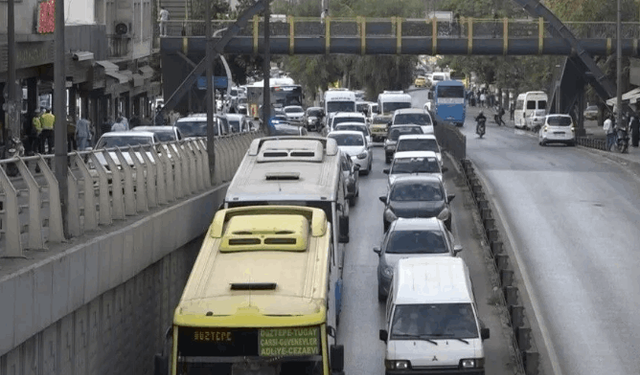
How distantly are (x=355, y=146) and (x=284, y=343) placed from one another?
35258mm

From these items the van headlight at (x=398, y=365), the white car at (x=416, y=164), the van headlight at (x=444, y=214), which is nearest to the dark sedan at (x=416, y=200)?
the van headlight at (x=444, y=214)

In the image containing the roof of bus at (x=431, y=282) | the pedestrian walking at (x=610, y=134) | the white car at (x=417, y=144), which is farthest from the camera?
the pedestrian walking at (x=610, y=134)

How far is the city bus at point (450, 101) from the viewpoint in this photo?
92125mm

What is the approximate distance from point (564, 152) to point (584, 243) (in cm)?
2845

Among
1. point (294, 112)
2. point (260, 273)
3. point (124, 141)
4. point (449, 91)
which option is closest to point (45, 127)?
point (124, 141)

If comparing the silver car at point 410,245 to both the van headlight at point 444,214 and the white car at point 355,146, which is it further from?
the white car at point 355,146

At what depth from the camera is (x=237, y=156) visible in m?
37.3

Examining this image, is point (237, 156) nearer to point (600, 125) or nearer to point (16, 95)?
point (16, 95)

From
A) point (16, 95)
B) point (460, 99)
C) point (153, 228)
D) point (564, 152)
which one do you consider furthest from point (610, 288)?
point (460, 99)

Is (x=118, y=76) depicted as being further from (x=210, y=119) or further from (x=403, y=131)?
(x=210, y=119)

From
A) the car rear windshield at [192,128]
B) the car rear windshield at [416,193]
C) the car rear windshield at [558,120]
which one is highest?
the car rear windshield at [192,128]

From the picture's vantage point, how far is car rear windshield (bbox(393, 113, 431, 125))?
63.2 meters

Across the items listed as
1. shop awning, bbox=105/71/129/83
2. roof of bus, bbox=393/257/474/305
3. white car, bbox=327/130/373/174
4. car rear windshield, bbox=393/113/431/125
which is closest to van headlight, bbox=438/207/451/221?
roof of bus, bbox=393/257/474/305

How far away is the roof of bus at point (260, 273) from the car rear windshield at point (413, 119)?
1688 inches
